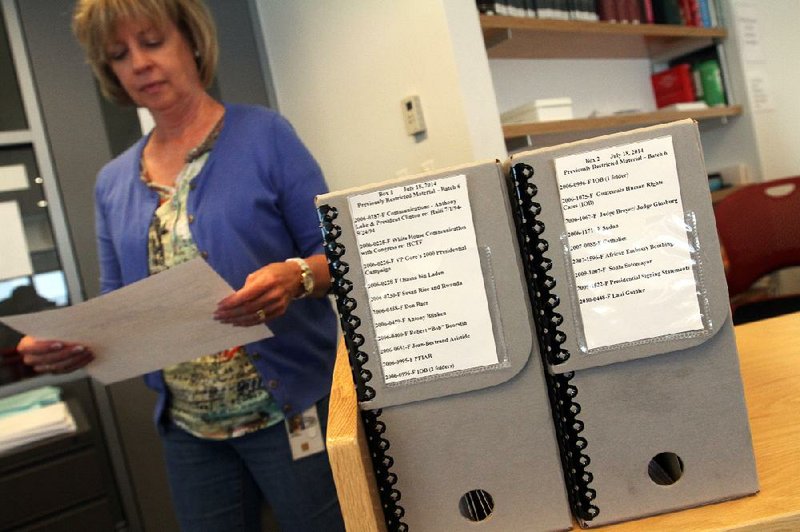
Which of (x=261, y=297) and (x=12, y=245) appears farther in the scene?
(x=12, y=245)

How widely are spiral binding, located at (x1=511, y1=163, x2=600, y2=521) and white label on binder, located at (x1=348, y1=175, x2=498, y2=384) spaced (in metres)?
0.04

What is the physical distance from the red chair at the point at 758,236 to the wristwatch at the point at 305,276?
152 centimetres

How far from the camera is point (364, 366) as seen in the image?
0.45m

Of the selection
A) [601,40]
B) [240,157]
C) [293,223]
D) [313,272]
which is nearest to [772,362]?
[313,272]

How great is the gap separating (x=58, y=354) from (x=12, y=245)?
1.36m

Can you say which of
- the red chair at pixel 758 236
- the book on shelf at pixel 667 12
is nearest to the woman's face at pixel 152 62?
the red chair at pixel 758 236

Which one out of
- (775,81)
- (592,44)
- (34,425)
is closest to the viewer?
(34,425)

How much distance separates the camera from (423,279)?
1.47ft

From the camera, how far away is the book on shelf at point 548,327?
0.44 m

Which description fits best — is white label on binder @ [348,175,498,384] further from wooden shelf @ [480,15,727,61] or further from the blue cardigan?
wooden shelf @ [480,15,727,61]

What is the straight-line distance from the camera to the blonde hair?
3.67 ft

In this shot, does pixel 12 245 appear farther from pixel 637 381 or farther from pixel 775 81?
pixel 775 81

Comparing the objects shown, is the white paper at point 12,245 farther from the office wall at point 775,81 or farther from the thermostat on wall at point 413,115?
the office wall at point 775,81

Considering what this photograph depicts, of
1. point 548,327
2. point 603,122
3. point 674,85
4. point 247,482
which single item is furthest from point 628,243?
point 674,85
